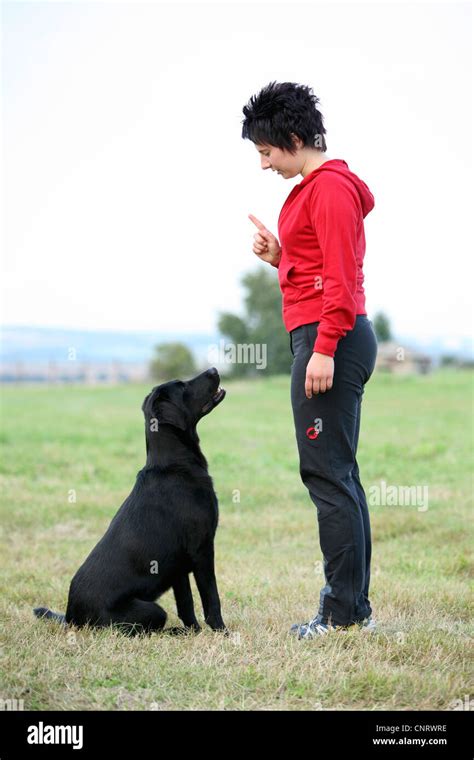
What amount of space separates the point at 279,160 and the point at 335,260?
0.59 metres

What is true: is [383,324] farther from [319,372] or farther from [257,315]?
[319,372]

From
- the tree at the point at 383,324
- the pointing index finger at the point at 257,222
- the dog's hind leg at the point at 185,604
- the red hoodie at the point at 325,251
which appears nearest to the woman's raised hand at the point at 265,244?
the pointing index finger at the point at 257,222

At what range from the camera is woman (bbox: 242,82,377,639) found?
142 inches

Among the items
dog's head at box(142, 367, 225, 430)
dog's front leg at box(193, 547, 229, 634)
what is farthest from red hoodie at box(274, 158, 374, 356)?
dog's front leg at box(193, 547, 229, 634)

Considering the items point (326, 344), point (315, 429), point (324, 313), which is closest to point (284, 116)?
point (324, 313)

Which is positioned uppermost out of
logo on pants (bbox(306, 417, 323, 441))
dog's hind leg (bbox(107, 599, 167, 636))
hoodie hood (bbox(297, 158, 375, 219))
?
hoodie hood (bbox(297, 158, 375, 219))

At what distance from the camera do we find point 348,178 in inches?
147

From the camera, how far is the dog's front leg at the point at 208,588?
406cm

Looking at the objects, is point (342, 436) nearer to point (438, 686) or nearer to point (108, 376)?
point (438, 686)

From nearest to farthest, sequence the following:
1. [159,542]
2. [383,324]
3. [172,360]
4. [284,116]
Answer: [284,116], [159,542], [172,360], [383,324]

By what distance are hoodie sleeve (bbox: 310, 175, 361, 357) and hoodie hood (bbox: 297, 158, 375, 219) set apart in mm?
98

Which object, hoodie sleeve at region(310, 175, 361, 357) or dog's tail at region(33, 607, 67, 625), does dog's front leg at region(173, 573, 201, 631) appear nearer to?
dog's tail at region(33, 607, 67, 625)

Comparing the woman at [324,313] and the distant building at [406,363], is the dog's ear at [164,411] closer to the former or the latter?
the woman at [324,313]
